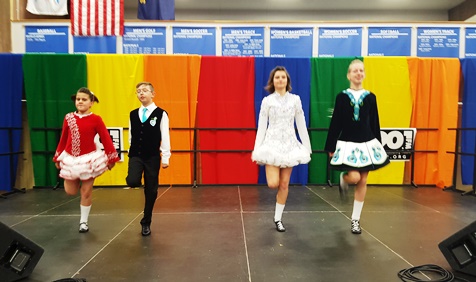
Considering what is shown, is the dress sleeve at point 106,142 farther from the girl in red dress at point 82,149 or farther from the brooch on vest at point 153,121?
the brooch on vest at point 153,121

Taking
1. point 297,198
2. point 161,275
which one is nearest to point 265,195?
point 297,198

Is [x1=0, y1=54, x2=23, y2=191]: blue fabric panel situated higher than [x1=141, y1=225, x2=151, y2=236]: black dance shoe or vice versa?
[x1=0, y1=54, x2=23, y2=191]: blue fabric panel

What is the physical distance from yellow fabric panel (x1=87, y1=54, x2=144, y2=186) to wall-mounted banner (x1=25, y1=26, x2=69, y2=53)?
2828mm

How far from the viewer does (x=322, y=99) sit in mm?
6164

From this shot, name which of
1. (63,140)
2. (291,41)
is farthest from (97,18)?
(63,140)

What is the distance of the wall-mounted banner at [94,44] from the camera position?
789 cm

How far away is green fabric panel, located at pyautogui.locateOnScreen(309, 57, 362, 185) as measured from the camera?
20.0ft

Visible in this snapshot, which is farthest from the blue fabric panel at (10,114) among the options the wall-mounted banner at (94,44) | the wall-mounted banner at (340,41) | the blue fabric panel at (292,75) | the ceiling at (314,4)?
the ceiling at (314,4)

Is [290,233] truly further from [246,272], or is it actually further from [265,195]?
[265,195]

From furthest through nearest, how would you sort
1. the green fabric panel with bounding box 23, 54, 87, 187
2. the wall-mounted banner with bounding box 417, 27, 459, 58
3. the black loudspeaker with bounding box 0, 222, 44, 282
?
the wall-mounted banner with bounding box 417, 27, 459, 58
the green fabric panel with bounding box 23, 54, 87, 187
the black loudspeaker with bounding box 0, 222, 44, 282

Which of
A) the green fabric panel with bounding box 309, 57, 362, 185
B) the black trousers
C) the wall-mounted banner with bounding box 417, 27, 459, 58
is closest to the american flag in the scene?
the green fabric panel with bounding box 309, 57, 362, 185

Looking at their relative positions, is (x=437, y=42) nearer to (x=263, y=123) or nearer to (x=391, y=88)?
(x=391, y=88)

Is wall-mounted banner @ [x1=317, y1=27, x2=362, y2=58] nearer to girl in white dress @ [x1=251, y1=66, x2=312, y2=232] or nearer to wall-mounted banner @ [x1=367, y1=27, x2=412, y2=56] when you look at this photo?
wall-mounted banner @ [x1=367, y1=27, x2=412, y2=56]

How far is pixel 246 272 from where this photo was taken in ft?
7.98
